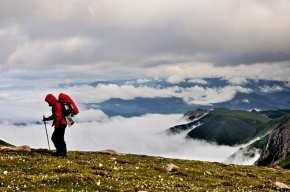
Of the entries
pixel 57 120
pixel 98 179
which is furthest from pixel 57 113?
pixel 98 179

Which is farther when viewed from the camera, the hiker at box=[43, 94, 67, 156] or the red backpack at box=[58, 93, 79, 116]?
the red backpack at box=[58, 93, 79, 116]

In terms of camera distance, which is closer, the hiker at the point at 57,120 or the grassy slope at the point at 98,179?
the grassy slope at the point at 98,179

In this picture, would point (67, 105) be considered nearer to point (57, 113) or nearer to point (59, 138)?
point (57, 113)

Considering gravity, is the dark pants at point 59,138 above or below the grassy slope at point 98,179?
above

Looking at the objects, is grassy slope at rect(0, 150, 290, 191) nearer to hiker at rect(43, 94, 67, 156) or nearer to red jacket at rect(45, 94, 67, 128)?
hiker at rect(43, 94, 67, 156)

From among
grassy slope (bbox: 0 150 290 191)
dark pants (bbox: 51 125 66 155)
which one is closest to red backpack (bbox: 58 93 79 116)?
dark pants (bbox: 51 125 66 155)

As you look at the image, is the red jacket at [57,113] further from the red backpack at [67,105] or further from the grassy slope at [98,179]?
the grassy slope at [98,179]

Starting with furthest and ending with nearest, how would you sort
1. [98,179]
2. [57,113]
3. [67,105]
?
[67,105] < [57,113] < [98,179]

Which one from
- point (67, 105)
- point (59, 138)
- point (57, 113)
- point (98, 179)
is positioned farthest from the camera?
point (59, 138)

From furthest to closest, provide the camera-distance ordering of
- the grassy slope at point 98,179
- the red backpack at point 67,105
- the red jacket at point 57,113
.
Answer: the red backpack at point 67,105 → the red jacket at point 57,113 → the grassy slope at point 98,179

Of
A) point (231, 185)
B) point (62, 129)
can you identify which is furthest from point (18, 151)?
point (231, 185)

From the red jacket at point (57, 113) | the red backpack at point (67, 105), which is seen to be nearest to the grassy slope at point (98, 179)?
the red jacket at point (57, 113)

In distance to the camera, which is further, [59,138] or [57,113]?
[59,138]

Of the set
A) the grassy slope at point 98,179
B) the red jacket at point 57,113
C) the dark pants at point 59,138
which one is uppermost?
the red jacket at point 57,113
